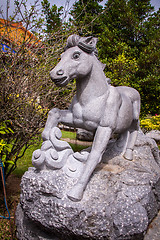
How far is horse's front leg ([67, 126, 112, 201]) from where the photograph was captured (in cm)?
195

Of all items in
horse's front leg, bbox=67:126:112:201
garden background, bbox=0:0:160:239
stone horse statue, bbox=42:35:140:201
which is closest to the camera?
horse's front leg, bbox=67:126:112:201

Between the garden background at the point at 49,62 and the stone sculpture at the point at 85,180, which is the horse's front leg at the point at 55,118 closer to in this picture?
the stone sculpture at the point at 85,180

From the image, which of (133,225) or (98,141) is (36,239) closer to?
(133,225)

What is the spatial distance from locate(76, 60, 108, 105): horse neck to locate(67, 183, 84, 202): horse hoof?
2.87 feet

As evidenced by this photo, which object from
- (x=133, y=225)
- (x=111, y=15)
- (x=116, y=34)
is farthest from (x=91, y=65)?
(x=111, y=15)

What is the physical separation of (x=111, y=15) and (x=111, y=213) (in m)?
7.90

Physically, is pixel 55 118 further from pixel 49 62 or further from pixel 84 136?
pixel 84 136

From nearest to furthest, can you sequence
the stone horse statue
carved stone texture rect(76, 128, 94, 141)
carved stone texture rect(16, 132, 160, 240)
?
carved stone texture rect(16, 132, 160, 240) < the stone horse statue < carved stone texture rect(76, 128, 94, 141)

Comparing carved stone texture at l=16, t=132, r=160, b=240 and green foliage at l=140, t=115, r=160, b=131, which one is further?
green foliage at l=140, t=115, r=160, b=131

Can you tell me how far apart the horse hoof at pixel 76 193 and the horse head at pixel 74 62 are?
103cm

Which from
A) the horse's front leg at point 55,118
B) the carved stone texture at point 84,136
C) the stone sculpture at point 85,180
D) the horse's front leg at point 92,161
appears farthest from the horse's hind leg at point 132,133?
the carved stone texture at point 84,136

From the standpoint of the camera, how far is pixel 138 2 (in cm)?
791

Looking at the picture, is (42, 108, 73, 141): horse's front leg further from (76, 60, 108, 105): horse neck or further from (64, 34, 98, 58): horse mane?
(64, 34, 98, 58): horse mane

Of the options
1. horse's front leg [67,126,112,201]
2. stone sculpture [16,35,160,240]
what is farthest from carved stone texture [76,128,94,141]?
horse's front leg [67,126,112,201]
